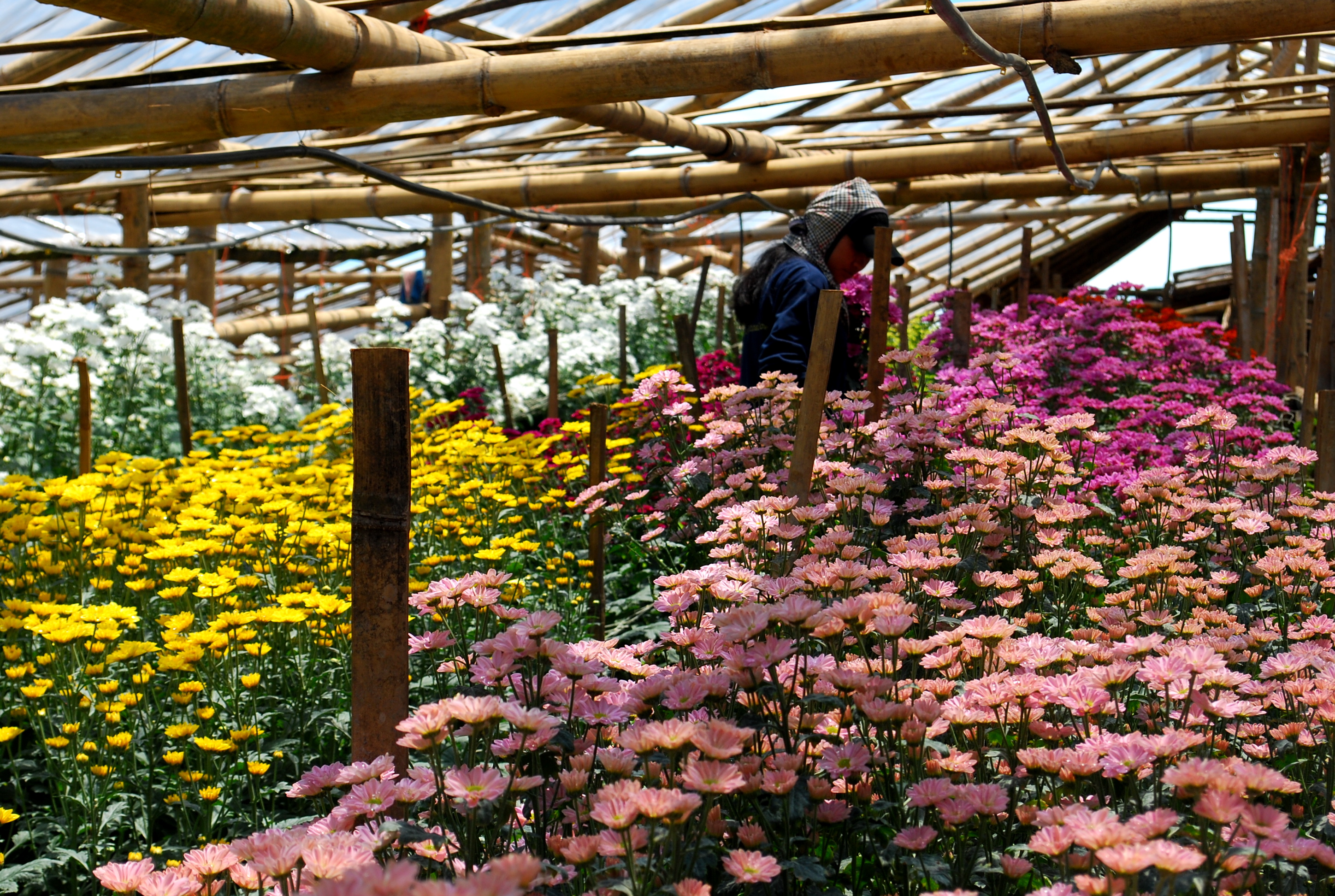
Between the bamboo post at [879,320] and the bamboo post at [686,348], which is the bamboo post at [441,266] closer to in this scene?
the bamboo post at [686,348]

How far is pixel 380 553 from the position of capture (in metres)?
1.46

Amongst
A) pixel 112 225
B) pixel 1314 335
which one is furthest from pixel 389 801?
pixel 112 225

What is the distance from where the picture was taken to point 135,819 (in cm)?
196

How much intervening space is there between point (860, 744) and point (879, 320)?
69.3 inches

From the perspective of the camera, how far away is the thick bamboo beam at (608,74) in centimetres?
272

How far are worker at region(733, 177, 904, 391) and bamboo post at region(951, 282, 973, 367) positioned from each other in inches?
15.5

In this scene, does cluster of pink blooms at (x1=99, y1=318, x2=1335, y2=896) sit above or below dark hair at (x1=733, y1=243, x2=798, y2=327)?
below

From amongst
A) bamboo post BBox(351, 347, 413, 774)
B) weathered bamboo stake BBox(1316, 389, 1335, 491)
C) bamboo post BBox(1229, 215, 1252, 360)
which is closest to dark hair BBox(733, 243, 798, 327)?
weathered bamboo stake BBox(1316, 389, 1335, 491)

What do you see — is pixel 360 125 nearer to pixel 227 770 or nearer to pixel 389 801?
pixel 227 770

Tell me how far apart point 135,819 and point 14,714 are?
0.63 m

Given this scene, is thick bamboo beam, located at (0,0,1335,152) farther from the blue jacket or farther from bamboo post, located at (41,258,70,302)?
bamboo post, located at (41,258,70,302)

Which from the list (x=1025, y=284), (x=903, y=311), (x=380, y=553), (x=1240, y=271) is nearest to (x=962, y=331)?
(x=903, y=311)

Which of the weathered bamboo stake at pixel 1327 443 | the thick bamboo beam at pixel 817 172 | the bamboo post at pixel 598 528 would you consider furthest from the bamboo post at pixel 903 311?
the bamboo post at pixel 598 528

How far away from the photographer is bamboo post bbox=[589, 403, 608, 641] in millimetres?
2578
